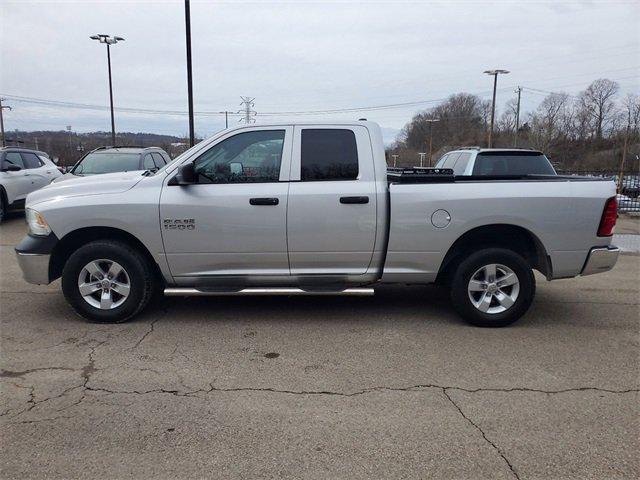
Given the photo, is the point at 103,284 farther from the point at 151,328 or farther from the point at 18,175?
the point at 18,175

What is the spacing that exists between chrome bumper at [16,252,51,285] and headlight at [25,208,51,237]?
0.22 m

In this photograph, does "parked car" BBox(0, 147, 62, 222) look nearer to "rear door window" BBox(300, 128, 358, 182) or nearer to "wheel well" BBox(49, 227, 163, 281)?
"wheel well" BBox(49, 227, 163, 281)

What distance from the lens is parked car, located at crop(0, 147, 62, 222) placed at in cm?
1172

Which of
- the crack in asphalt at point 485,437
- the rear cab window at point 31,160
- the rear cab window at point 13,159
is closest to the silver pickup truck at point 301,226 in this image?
the crack in asphalt at point 485,437

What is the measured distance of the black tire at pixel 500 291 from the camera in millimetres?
4949

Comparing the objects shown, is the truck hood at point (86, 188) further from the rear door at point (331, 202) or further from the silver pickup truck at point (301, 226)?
the rear door at point (331, 202)

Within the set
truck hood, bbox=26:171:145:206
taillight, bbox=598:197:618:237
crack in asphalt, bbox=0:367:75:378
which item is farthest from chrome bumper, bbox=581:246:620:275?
crack in asphalt, bbox=0:367:75:378

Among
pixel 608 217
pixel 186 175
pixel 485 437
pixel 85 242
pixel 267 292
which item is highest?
pixel 186 175

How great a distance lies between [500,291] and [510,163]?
506cm

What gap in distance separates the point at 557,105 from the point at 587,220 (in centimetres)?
6330

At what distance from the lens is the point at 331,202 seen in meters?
4.86

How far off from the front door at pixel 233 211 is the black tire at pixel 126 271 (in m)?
0.30

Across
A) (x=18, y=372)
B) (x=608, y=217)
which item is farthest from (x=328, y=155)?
(x=18, y=372)

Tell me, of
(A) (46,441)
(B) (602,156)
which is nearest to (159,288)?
(A) (46,441)
